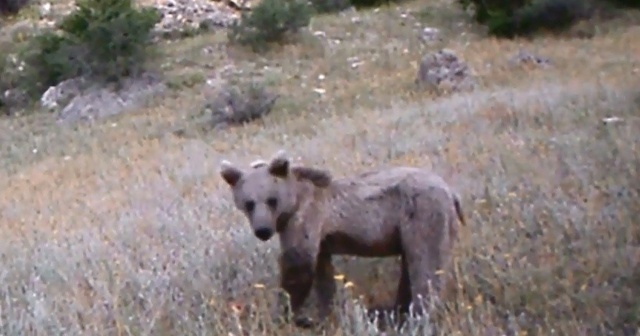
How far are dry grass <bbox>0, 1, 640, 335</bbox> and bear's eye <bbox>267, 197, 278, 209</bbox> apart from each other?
0.52 meters

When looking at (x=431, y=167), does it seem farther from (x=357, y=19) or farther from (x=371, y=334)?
(x=357, y=19)

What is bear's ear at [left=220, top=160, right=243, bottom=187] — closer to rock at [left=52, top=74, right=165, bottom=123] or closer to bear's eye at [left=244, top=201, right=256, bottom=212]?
bear's eye at [left=244, top=201, right=256, bottom=212]

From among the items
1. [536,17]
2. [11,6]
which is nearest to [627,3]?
[536,17]

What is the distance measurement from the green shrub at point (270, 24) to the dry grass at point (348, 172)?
265cm

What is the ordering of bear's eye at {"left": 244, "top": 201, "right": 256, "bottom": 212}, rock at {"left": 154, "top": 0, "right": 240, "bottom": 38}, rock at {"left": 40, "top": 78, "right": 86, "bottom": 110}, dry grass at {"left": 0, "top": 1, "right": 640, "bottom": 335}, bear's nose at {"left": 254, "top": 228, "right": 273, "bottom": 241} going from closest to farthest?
bear's nose at {"left": 254, "top": 228, "right": 273, "bottom": 241}, bear's eye at {"left": 244, "top": 201, "right": 256, "bottom": 212}, dry grass at {"left": 0, "top": 1, "right": 640, "bottom": 335}, rock at {"left": 40, "top": 78, "right": 86, "bottom": 110}, rock at {"left": 154, "top": 0, "right": 240, "bottom": 38}

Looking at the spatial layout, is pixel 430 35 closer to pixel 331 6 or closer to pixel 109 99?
pixel 331 6

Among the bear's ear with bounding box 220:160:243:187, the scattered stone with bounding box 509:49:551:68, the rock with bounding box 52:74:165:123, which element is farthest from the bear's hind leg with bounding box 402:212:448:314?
the rock with bounding box 52:74:165:123

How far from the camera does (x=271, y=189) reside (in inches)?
153

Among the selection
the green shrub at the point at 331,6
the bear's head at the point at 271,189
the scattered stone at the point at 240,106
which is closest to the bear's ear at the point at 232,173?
the bear's head at the point at 271,189

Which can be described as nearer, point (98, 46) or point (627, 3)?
point (98, 46)

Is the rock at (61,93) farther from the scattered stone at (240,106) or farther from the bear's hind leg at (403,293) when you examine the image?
the bear's hind leg at (403,293)

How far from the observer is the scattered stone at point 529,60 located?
535 inches

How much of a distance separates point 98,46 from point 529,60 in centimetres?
754

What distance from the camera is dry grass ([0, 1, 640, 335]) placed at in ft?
13.5
